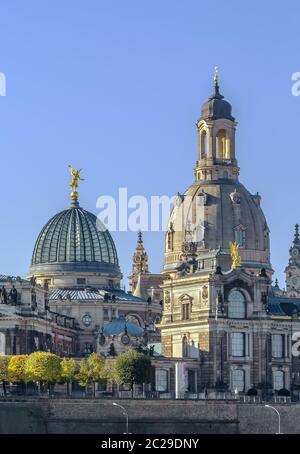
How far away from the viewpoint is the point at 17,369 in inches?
7608

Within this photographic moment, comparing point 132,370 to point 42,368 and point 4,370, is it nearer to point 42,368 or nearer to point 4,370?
point 42,368

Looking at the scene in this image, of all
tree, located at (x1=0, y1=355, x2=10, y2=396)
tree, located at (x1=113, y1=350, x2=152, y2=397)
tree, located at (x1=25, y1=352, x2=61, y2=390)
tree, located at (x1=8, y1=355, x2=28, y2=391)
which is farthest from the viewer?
tree, located at (x1=113, y1=350, x2=152, y2=397)

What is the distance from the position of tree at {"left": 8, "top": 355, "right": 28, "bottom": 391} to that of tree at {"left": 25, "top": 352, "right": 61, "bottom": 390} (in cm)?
74

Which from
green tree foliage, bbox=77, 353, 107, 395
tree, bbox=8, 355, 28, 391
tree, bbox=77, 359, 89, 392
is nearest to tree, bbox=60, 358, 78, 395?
tree, bbox=77, 359, 89, 392

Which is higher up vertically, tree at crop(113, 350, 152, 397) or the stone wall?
tree at crop(113, 350, 152, 397)

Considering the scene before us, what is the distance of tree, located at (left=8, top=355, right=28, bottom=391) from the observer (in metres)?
192

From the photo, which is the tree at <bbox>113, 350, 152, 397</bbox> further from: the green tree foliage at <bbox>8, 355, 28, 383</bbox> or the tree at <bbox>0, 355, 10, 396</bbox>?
the tree at <bbox>0, 355, 10, 396</bbox>

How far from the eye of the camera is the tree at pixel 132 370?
19675 cm

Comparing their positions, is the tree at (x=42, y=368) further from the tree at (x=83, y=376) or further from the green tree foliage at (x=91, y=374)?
the green tree foliage at (x=91, y=374)

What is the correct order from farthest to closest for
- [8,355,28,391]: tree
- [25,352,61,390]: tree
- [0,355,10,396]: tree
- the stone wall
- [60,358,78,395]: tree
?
1. [60,358,78,395]: tree
2. [8,355,28,391]: tree
3. [25,352,61,390]: tree
4. [0,355,10,396]: tree
5. the stone wall
